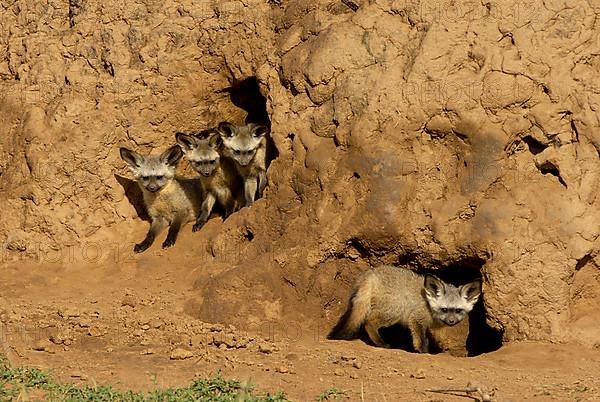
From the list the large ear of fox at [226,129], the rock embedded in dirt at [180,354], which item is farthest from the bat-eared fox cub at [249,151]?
the rock embedded in dirt at [180,354]

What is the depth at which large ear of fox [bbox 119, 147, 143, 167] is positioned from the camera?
916 centimetres

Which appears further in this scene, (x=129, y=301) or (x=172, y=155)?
(x=172, y=155)

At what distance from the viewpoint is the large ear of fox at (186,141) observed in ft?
31.3

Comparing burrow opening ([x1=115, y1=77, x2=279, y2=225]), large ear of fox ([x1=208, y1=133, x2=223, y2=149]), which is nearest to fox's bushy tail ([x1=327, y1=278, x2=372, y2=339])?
burrow opening ([x1=115, y1=77, x2=279, y2=225])

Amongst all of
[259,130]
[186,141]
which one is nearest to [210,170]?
[186,141]

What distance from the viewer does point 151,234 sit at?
30.8 ft

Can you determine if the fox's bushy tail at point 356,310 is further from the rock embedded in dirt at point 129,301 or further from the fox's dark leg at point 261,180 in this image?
the fox's dark leg at point 261,180

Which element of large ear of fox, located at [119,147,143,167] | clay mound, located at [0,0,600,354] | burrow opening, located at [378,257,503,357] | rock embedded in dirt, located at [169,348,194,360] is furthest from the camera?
large ear of fox, located at [119,147,143,167]

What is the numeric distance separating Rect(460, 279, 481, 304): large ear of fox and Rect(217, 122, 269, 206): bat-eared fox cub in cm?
273

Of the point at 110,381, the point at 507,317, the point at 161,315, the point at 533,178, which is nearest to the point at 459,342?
the point at 507,317

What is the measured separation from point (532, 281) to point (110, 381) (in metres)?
3.34

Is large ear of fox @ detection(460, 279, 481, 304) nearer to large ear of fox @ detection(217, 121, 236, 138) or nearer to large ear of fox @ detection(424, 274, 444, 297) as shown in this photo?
large ear of fox @ detection(424, 274, 444, 297)

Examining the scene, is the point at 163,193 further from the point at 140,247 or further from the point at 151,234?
the point at 140,247

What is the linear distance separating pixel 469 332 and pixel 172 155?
355 cm
